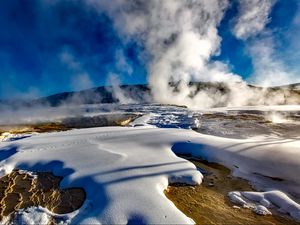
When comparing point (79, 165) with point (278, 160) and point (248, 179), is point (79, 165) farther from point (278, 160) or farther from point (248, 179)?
point (278, 160)

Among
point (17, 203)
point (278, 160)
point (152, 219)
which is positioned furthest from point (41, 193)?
point (278, 160)

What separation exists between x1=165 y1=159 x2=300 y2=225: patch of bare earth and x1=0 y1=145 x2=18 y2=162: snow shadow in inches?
231

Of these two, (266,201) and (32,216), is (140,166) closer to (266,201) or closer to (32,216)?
(32,216)

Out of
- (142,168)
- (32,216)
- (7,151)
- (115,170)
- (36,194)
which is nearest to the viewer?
(32,216)

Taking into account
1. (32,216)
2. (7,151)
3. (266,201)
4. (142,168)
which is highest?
(7,151)

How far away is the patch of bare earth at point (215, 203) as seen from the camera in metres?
4.61

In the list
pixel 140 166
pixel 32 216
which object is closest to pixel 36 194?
pixel 32 216

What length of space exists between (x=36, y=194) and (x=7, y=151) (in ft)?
13.0

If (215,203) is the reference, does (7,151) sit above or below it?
above

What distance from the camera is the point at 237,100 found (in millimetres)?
47844

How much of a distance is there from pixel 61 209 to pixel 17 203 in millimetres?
1135

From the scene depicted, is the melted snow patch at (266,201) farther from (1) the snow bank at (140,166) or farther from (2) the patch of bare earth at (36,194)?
(2) the patch of bare earth at (36,194)

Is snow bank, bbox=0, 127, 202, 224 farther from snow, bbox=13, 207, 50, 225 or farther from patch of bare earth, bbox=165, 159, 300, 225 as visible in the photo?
patch of bare earth, bbox=165, 159, 300, 225

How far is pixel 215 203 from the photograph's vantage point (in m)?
5.27
